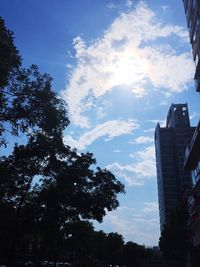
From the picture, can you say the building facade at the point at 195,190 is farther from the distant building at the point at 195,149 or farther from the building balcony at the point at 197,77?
the building balcony at the point at 197,77

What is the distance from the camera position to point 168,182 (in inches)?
5910

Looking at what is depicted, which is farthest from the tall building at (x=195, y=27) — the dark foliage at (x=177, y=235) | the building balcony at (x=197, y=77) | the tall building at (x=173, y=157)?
the tall building at (x=173, y=157)

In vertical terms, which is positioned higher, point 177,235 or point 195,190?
point 195,190

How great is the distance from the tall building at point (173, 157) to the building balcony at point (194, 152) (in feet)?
327

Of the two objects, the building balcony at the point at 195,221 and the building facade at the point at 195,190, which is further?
the building facade at the point at 195,190

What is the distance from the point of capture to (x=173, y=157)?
6068 inches

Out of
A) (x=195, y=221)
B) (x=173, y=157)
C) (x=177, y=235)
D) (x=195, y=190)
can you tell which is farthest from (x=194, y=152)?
(x=173, y=157)

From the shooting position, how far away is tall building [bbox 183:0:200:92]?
4101 cm

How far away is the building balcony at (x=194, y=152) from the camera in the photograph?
39.5 metres

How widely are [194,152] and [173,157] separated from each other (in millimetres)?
111599

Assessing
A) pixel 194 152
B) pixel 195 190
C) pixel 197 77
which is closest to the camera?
pixel 195 190

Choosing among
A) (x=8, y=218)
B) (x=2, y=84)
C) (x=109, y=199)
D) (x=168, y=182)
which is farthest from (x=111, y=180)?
(x=168, y=182)

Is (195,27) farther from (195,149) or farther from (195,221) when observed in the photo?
(195,221)

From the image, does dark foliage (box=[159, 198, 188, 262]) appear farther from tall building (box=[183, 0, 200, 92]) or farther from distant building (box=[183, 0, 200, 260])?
tall building (box=[183, 0, 200, 92])
